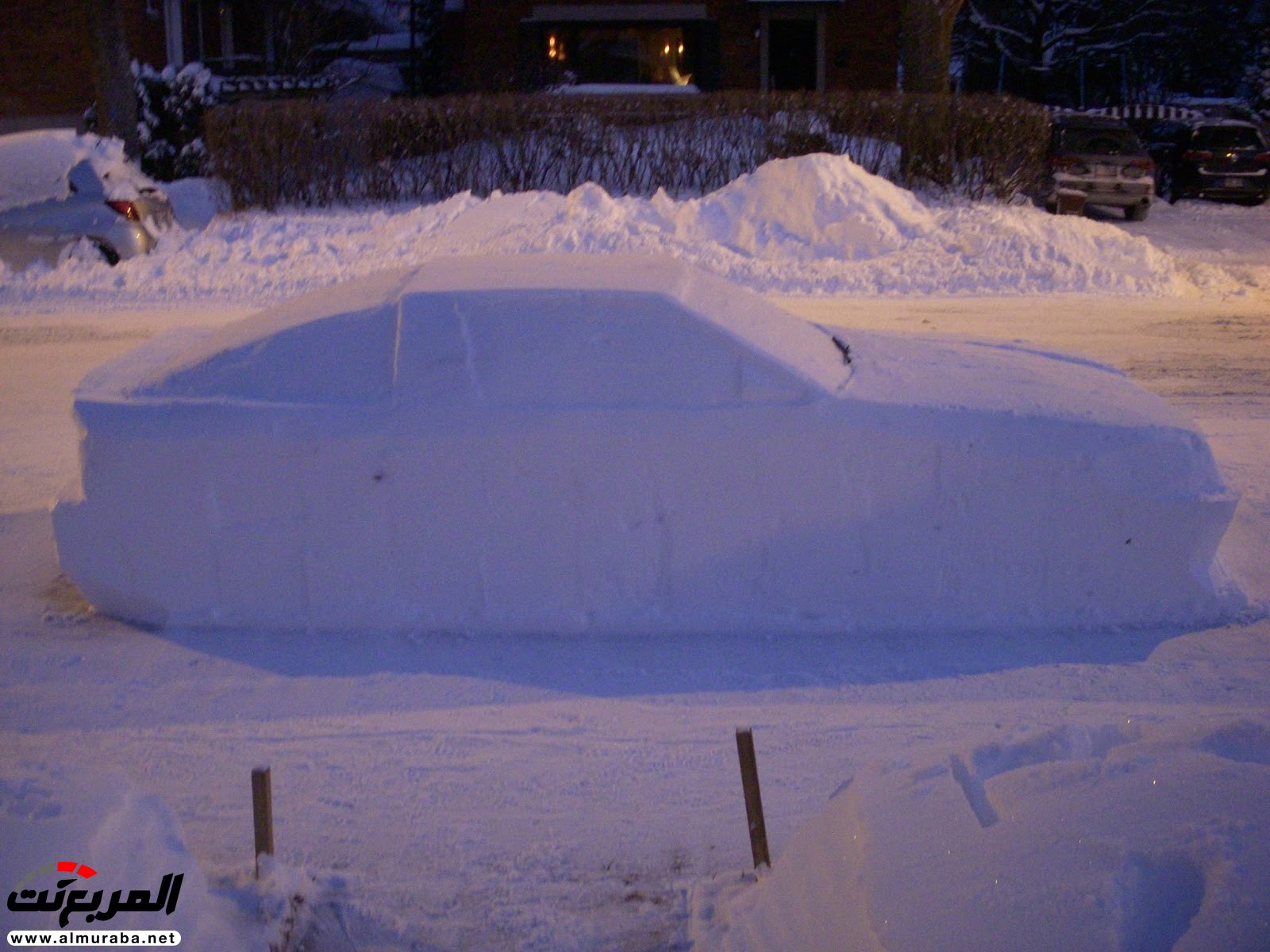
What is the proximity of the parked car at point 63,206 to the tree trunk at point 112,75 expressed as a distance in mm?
7042

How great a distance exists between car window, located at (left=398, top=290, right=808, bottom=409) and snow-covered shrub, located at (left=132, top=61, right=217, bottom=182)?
63.7ft

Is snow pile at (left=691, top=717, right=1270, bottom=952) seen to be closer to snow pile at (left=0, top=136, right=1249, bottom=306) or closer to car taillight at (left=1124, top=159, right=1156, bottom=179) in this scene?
snow pile at (left=0, top=136, right=1249, bottom=306)

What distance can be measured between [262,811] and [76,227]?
12168mm

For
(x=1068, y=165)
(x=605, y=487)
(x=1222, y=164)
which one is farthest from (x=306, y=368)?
(x=1222, y=164)

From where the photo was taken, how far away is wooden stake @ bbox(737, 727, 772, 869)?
3.12m

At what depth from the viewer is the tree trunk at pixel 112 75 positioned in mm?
20203

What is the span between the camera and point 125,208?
543 inches

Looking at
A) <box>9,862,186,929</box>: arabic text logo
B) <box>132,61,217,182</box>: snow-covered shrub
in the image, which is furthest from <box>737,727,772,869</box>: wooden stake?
<box>132,61,217,182</box>: snow-covered shrub

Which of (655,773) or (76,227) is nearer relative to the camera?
(655,773)

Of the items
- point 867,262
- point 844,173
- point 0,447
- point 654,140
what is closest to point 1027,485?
point 0,447

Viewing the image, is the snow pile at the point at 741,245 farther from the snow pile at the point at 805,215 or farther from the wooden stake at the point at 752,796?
the wooden stake at the point at 752,796

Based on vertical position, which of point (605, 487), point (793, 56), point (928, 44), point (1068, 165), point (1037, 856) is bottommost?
point (1037, 856)

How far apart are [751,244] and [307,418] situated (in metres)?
10.3

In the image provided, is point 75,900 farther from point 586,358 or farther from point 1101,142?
point 1101,142
